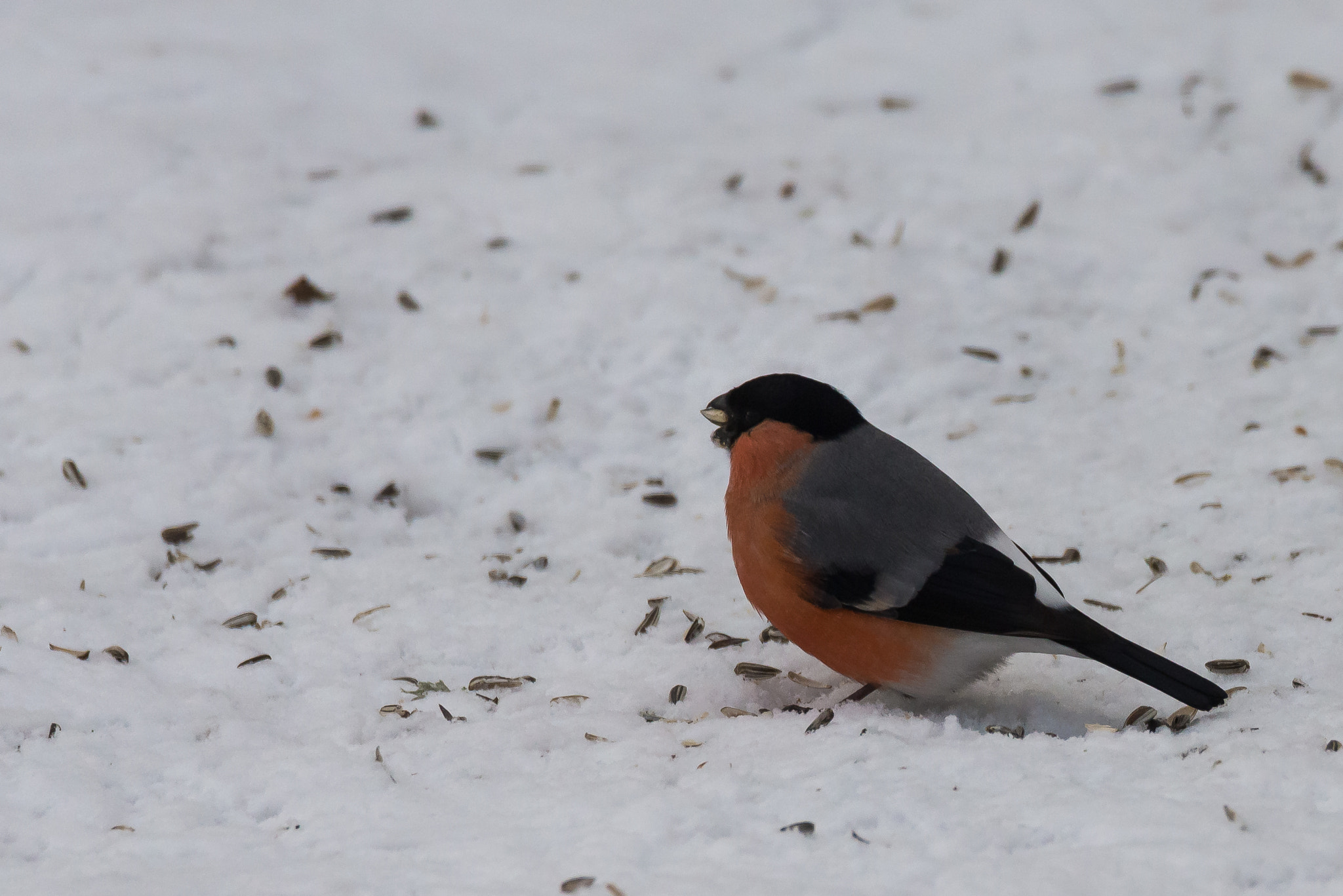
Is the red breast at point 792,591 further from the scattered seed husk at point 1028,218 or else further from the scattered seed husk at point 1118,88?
the scattered seed husk at point 1118,88

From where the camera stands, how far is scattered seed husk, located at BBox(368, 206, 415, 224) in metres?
6.17

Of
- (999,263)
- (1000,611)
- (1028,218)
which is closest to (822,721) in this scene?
(1000,611)

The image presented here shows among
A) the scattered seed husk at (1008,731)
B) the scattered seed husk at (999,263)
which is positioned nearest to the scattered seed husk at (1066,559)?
the scattered seed husk at (1008,731)

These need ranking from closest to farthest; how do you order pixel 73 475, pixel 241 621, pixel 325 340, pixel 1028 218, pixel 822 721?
pixel 822 721 < pixel 241 621 < pixel 73 475 < pixel 325 340 < pixel 1028 218

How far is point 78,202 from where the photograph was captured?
19.3 ft

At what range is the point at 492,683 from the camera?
3.66 metres

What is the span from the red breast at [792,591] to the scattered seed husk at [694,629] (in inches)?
19.6

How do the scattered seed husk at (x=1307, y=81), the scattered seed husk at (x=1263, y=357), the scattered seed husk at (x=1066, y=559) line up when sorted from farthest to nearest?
the scattered seed husk at (x=1307, y=81) < the scattered seed husk at (x=1263, y=357) < the scattered seed husk at (x=1066, y=559)

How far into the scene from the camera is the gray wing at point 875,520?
3.28 meters

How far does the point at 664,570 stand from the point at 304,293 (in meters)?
2.39

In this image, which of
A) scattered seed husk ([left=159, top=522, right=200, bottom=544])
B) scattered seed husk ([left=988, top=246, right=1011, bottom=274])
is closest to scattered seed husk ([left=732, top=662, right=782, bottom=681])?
scattered seed husk ([left=159, top=522, right=200, bottom=544])

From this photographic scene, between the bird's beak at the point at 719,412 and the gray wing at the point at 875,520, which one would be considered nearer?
the gray wing at the point at 875,520

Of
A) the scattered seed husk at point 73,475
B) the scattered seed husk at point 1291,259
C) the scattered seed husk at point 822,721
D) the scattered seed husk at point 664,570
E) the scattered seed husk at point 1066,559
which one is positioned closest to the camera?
the scattered seed husk at point 822,721

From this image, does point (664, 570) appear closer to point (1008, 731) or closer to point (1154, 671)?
point (1008, 731)
